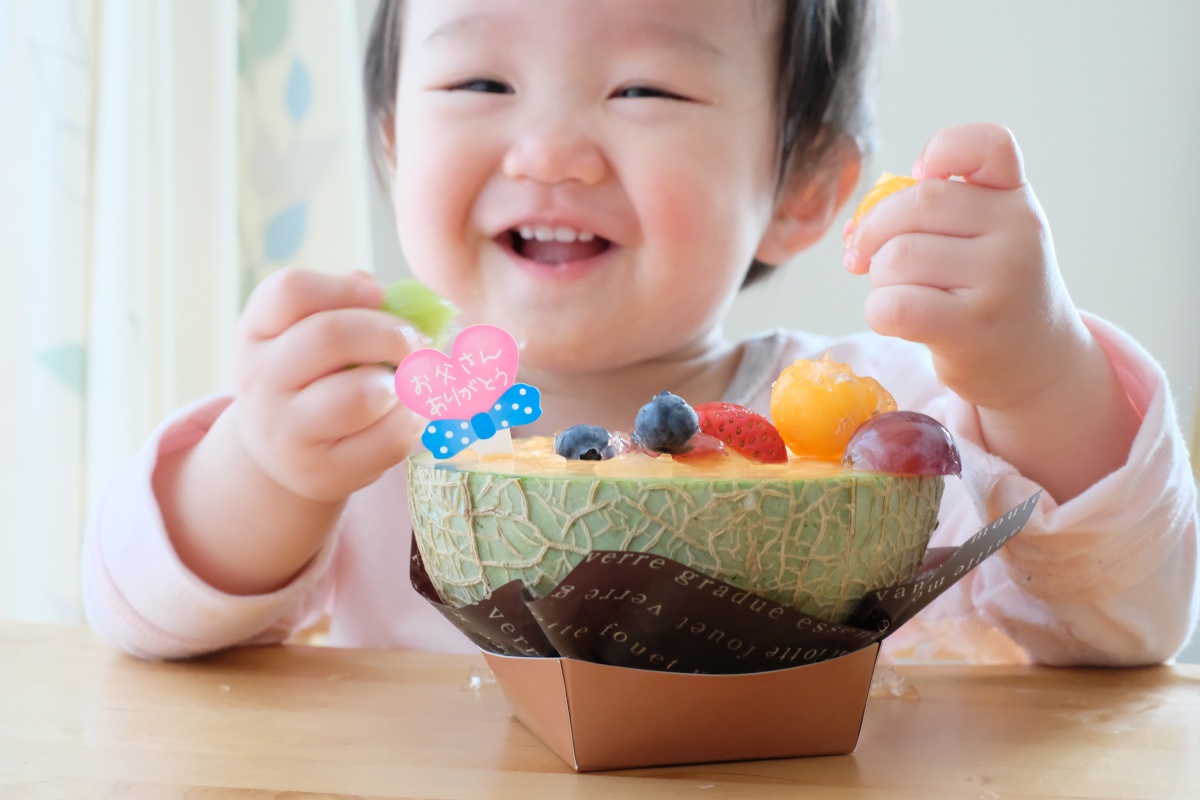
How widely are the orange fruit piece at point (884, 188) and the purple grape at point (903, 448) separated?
217 mm

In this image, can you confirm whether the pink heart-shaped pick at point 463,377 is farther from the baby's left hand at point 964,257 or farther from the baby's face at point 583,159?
the baby's face at point 583,159

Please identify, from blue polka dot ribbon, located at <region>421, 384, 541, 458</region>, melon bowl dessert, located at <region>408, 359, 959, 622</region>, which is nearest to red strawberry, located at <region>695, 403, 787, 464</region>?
melon bowl dessert, located at <region>408, 359, 959, 622</region>

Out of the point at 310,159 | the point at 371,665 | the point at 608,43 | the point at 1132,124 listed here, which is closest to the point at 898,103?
the point at 1132,124

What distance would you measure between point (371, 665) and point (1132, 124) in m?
2.11

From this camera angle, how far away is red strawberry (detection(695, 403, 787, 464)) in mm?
637

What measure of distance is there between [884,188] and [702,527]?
344 mm

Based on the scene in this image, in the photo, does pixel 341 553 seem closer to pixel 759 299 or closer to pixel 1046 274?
pixel 1046 274

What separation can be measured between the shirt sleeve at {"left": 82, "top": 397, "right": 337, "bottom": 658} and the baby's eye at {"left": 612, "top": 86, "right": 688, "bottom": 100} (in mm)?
477

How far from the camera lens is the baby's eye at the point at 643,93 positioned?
1.03 meters

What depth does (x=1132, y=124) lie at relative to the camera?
7.63ft

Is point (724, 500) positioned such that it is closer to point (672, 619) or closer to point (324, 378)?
point (672, 619)

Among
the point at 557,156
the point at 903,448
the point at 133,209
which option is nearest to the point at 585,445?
the point at 903,448

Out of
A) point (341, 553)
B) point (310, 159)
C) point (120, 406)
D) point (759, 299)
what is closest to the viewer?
point (341, 553)

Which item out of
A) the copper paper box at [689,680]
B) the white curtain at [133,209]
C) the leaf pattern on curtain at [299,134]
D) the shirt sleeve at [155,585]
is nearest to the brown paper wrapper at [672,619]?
the copper paper box at [689,680]
